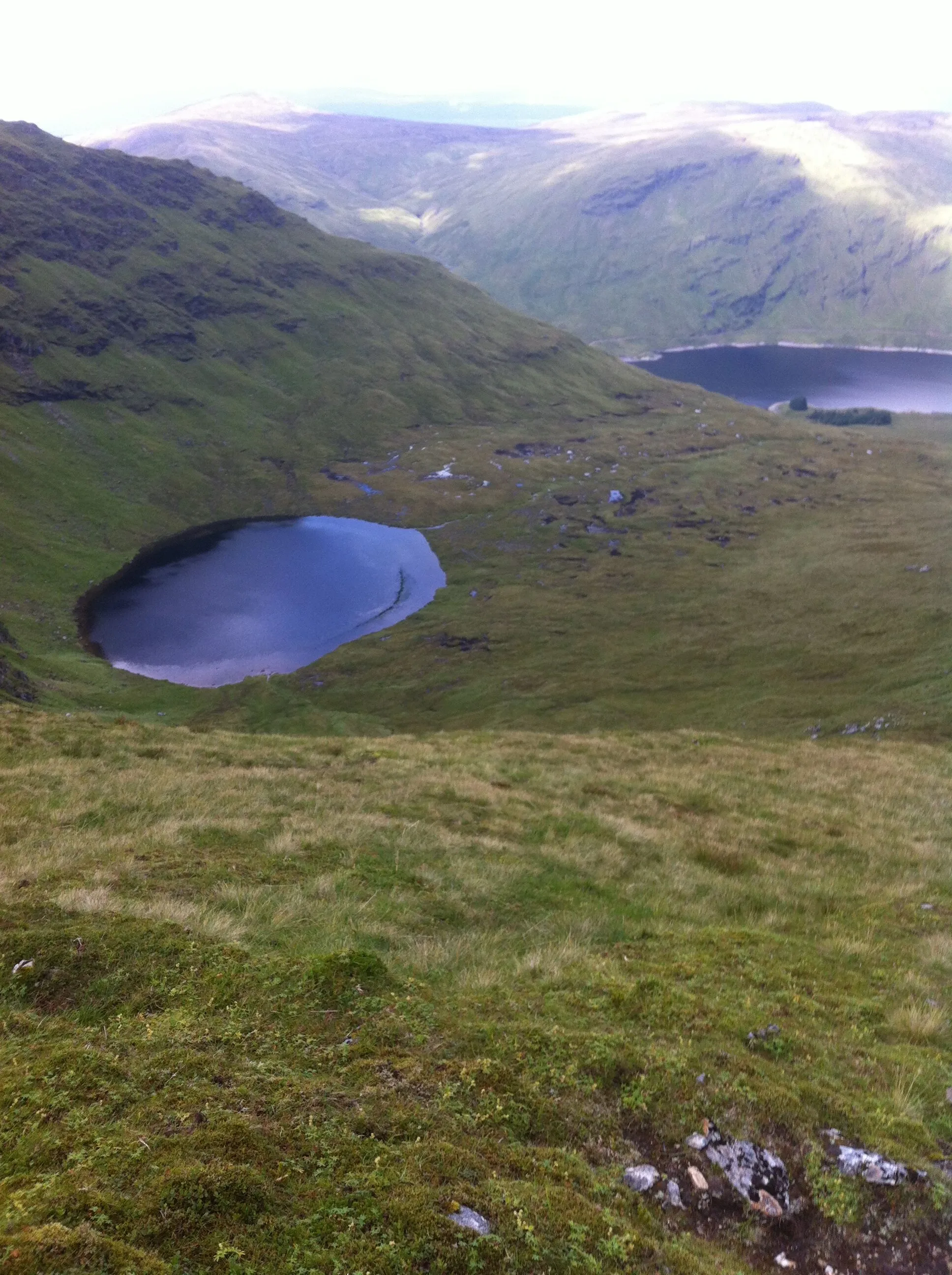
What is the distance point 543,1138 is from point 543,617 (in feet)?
384

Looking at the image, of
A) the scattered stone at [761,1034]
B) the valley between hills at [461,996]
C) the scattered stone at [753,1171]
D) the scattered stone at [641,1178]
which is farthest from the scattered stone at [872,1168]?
the scattered stone at [641,1178]

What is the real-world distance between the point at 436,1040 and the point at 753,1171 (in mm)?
4134

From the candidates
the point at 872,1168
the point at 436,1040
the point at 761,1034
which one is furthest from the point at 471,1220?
the point at 761,1034

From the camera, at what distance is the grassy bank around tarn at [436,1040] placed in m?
6.64

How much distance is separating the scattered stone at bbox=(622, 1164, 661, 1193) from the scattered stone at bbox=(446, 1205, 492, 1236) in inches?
85.3

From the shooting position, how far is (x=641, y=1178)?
324 inches

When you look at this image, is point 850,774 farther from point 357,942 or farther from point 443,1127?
point 443,1127

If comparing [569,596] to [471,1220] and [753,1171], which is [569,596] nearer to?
[753,1171]

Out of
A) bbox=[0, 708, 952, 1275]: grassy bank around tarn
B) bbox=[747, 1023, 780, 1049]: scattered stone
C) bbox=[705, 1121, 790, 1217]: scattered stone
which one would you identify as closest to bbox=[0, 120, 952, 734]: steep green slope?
bbox=[0, 708, 952, 1275]: grassy bank around tarn

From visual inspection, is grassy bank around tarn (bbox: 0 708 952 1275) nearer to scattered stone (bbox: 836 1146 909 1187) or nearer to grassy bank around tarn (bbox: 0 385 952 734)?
scattered stone (bbox: 836 1146 909 1187)

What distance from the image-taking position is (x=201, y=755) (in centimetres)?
3106

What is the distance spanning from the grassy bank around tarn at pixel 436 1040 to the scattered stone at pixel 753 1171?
165mm

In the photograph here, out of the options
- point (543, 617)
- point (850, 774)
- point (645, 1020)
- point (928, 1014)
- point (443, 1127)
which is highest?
point (443, 1127)

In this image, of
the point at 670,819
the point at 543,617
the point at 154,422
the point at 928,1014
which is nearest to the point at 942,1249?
the point at 928,1014
